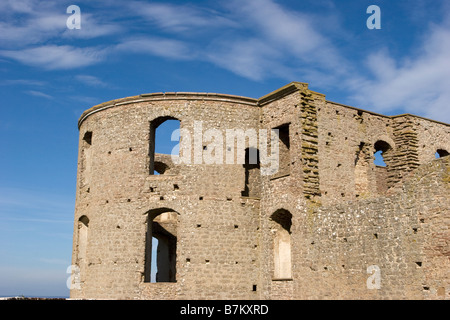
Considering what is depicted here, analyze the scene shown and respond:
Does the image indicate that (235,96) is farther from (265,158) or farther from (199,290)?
(199,290)

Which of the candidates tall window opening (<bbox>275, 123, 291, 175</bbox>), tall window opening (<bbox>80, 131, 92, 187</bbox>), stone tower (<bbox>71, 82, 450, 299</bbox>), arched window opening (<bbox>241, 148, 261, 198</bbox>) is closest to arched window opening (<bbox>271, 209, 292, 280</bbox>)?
stone tower (<bbox>71, 82, 450, 299</bbox>)

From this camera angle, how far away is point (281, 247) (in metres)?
16.1

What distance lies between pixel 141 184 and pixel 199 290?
3841 millimetres

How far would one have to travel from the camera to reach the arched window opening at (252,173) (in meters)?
17.1

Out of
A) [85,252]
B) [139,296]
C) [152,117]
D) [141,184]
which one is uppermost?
[152,117]

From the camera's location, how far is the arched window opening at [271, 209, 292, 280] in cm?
1602

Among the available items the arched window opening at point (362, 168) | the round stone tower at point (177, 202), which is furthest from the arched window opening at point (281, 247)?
the arched window opening at point (362, 168)

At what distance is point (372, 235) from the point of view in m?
12.6

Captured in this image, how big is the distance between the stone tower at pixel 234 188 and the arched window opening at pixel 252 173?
4 centimetres

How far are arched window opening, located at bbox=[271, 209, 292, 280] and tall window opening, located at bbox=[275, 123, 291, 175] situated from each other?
1415 mm
